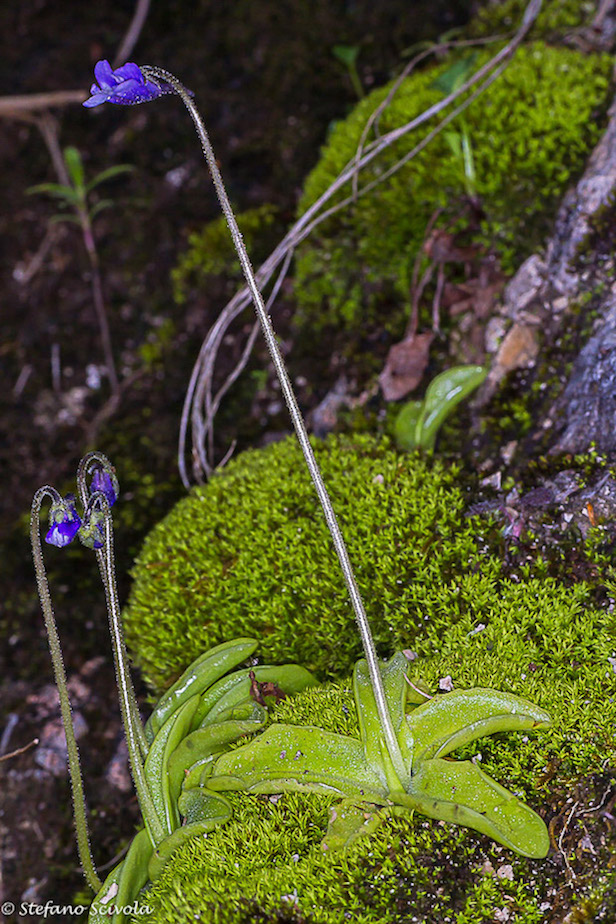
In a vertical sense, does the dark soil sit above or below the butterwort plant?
above

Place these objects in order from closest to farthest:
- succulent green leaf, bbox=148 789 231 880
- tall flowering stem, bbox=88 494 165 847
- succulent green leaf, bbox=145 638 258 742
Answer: succulent green leaf, bbox=148 789 231 880, tall flowering stem, bbox=88 494 165 847, succulent green leaf, bbox=145 638 258 742

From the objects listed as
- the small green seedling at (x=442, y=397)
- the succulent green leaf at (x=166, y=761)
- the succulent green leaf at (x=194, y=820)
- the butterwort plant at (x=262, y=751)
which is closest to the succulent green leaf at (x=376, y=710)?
the butterwort plant at (x=262, y=751)

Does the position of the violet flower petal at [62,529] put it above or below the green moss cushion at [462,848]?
above

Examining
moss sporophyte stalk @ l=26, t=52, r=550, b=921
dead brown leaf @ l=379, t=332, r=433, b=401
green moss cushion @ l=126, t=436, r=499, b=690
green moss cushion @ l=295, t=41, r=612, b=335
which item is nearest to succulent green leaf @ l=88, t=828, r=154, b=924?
moss sporophyte stalk @ l=26, t=52, r=550, b=921

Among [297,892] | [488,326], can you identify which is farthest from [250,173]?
[297,892]

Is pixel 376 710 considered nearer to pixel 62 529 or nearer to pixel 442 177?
pixel 62 529

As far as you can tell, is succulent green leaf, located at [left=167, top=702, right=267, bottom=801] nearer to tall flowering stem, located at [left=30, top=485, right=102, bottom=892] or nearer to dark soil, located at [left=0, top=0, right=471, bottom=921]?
tall flowering stem, located at [left=30, top=485, right=102, bottom=892]

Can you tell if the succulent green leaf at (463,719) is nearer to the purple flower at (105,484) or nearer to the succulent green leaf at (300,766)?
the succulent green leaf at (300,766)
